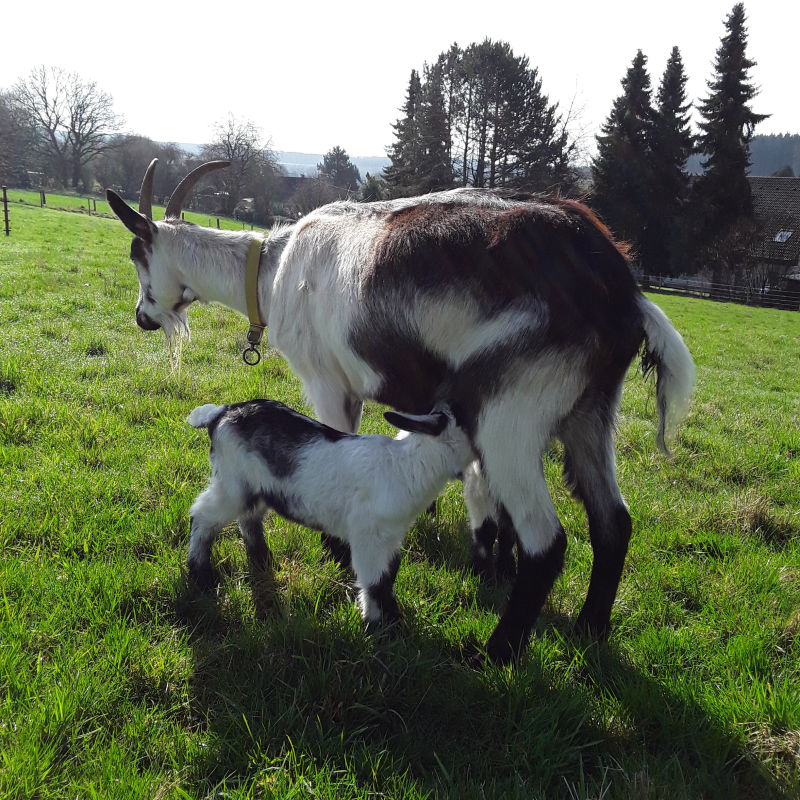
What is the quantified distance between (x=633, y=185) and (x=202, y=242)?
32456 mm

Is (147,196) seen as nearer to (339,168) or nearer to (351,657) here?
(351,657)

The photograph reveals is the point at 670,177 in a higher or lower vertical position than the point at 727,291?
higher

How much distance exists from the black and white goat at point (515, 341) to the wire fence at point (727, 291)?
95.5 ft

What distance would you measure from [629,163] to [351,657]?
34324 millimetres

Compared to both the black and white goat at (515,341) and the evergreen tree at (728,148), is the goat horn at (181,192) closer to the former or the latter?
the black and white goat at (515,341)

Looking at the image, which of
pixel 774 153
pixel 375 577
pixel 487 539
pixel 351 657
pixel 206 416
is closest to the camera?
pixel 351 657

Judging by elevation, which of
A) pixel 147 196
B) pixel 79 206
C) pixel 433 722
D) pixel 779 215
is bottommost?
pixel 433 722

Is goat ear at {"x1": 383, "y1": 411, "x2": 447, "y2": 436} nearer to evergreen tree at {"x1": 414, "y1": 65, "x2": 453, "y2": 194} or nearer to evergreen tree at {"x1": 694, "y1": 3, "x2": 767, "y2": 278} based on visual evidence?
evergreen tree at {"x1": 414, "y1": 65, "x2": 453, "y2": 194}

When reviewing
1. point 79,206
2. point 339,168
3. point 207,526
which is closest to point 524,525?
point 207,526

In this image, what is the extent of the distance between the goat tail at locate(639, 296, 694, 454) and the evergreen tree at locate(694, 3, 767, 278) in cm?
3368

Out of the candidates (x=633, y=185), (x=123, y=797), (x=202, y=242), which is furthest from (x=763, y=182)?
(x=123, y=797)

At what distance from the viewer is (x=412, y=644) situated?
97.4 inches

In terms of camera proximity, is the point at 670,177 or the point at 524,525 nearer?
the point at 524,525

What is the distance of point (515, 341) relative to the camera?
7.16 feet
